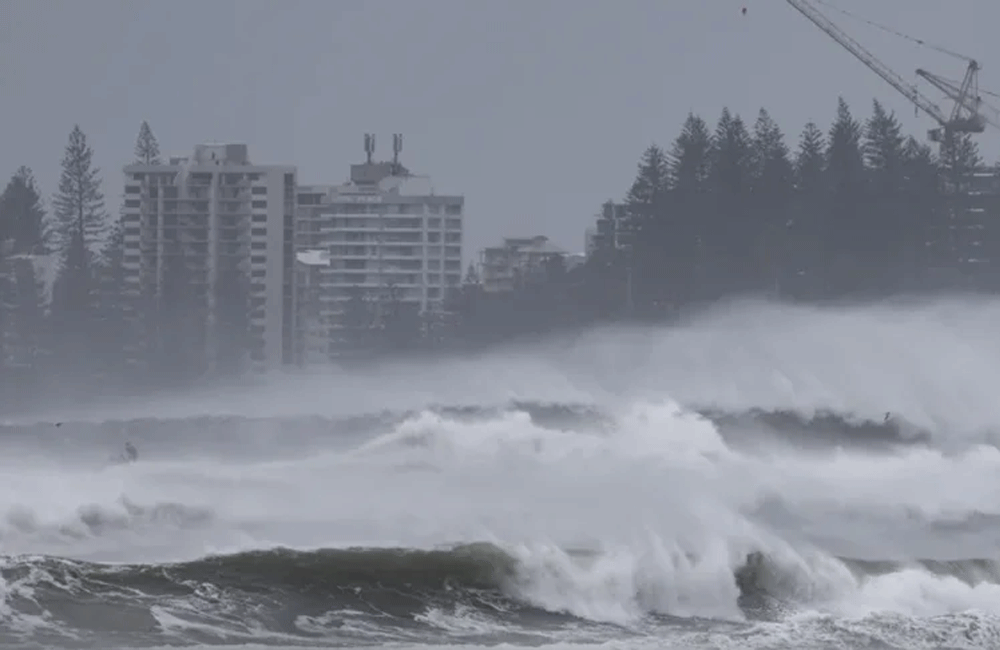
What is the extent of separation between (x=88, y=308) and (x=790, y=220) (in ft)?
104

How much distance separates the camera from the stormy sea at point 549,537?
24906 millimetres

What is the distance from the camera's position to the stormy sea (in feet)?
81.7

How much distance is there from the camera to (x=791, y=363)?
195 feet

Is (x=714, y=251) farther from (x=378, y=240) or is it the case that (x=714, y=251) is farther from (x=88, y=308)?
(x=378, y=240)

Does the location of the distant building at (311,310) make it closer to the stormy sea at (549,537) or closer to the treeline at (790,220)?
the treeline at (790,220)

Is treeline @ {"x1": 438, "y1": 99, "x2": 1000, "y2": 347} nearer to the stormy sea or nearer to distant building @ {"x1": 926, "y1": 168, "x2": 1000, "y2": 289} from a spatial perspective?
distant building @ {"x1": 926, "y1": 168, "x2": 1000, "y2": 289}

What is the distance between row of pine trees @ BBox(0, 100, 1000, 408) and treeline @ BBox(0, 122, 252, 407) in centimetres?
13

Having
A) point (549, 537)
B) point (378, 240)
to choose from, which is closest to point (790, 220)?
point (378, 240)

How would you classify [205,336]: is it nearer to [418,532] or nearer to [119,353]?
[119,353]

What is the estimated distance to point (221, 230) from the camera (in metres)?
118

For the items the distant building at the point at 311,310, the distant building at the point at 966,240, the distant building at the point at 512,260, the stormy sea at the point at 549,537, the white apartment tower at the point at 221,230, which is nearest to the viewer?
the stormy sea at the point at 549,537

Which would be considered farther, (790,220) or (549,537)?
(790,220)

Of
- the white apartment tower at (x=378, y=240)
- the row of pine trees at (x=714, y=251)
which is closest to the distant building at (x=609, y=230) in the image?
the row of pine trees at (x=714, y=251)

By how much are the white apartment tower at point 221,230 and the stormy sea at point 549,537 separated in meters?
59.5
